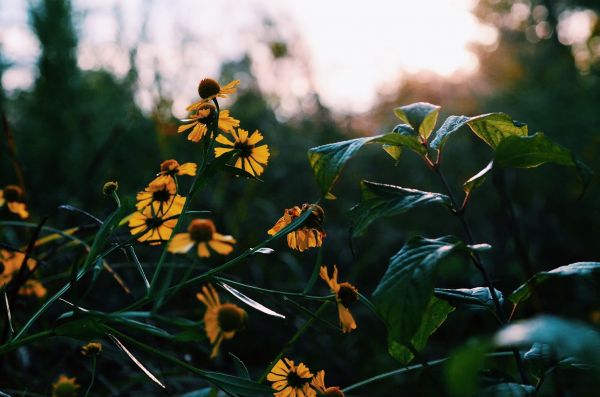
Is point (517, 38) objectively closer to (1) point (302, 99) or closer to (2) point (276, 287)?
(1) point (302, 99)

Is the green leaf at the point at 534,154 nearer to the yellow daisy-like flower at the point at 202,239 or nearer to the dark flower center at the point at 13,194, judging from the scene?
the yellow daisy-like flower at the point at 202,239

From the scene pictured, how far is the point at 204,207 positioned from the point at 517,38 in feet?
25.8

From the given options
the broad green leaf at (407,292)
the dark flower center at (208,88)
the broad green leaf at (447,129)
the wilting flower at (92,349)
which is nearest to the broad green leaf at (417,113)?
the broad green leaf at (447,129)

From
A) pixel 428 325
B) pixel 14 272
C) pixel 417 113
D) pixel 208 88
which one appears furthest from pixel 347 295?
pixel 14 272

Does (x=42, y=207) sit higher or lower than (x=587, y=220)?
higher

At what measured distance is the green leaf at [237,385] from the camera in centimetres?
58

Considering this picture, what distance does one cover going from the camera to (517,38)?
859 cm

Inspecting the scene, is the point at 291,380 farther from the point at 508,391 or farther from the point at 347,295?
the point at 508,391

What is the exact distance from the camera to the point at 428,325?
0.68 metres

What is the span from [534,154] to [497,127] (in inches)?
4.1

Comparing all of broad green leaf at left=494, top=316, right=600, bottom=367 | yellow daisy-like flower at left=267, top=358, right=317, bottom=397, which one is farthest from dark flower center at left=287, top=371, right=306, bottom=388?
broad green leaf at left=494, top=316, right=600, bottom=367

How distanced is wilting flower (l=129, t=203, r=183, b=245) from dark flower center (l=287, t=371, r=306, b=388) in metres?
0.24

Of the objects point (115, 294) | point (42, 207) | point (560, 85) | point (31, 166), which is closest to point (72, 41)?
point (31, 166)

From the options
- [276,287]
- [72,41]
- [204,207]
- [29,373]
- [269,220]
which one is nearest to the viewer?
[29,373]
